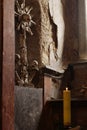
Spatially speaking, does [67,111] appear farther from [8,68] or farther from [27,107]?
[27,107]

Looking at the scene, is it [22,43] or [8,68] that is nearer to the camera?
[8,68]

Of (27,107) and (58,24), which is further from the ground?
(58,24)


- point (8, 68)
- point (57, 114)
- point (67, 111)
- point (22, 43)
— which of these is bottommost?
point (57, 114)

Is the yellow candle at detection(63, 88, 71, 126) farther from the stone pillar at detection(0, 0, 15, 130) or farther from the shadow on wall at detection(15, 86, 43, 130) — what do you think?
the shadow on wall at detection(15, 86, 43, 130)

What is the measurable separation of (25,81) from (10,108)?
39.4 inches

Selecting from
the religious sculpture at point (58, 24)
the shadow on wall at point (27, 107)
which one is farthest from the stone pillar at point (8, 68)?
the religious sculpture at point (58, 24)

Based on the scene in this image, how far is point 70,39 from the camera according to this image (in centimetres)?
357

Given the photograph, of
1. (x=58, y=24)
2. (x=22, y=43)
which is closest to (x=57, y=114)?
(x=22, y=43)

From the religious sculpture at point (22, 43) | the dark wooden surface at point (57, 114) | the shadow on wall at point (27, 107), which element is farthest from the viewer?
the religious sculpture at point (22, 43)

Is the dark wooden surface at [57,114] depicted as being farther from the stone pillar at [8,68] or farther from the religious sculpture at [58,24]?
the stone pillar at [8,68]

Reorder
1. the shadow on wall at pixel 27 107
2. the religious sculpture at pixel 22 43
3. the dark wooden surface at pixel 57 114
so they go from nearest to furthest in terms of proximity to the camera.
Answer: the shadow on wall at pixel 27 107 < the dark wooden surface at pixel 57 114 < the religious sculpture at pixel 22 43

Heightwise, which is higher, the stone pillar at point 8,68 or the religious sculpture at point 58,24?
the religious sculpture at point 58,24

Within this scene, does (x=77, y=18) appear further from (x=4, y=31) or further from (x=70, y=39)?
(x=4, y=31)

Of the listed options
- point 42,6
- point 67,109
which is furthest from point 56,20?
point 67,109
